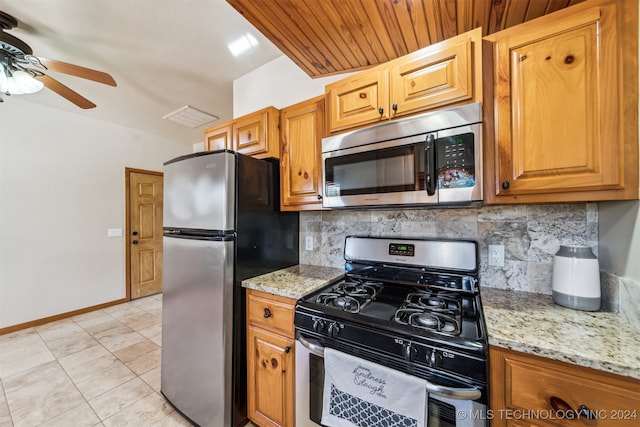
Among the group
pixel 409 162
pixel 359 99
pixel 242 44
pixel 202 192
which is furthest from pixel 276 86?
pixel 409 162

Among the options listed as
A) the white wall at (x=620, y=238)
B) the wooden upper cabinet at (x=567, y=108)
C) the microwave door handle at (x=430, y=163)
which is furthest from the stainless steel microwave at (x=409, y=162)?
the white wall at (x=620, y=238)

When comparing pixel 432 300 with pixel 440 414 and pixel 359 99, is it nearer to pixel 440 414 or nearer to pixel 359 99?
pixel 440 414

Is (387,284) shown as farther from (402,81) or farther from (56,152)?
(56,152)

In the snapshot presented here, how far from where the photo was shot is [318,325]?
3.75ft

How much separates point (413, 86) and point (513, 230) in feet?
3.09

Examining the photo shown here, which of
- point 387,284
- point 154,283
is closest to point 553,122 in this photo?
point 387,284

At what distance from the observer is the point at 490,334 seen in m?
0.83

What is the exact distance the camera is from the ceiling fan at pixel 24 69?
5.62 feet

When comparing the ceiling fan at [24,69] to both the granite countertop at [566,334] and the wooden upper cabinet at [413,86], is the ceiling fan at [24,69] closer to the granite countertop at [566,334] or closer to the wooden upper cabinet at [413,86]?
the wooden upper cabinet at [413,86]

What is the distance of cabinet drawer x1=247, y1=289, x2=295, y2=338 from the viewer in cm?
130

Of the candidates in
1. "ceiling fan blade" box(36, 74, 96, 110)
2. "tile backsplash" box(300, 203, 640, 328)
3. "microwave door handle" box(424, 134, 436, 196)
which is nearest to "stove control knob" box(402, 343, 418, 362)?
"microwave door handle" box(424, 134, 436, 196)

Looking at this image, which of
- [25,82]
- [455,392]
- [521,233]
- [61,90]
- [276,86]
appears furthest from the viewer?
[276,86]

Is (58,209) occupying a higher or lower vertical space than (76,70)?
lower

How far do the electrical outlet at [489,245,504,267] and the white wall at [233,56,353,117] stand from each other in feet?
5.06
